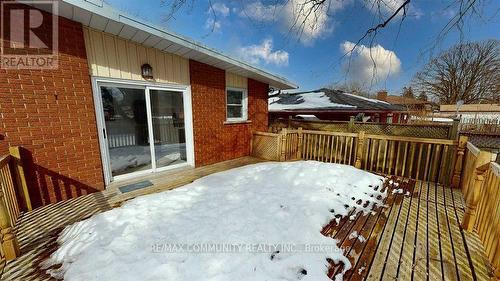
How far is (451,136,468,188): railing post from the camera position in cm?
401

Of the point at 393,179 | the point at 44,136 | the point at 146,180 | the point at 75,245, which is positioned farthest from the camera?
the point at 393,179

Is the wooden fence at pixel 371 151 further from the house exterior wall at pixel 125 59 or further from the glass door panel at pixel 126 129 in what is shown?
the glass door panel at pixel 126 129

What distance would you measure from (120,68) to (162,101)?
106cm

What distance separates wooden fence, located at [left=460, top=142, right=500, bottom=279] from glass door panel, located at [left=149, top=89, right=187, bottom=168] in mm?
5251

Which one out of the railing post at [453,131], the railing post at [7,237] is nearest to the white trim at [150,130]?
the railing post at [7,237]

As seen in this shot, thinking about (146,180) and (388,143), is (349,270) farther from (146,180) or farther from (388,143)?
(388,143)

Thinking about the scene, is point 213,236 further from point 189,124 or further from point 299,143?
point 299,143

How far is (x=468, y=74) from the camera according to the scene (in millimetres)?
23078

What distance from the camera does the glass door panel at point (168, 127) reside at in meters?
4.61

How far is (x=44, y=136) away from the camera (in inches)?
123

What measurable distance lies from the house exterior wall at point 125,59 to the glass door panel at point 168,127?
1.33ft

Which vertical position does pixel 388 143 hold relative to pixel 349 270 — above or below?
above

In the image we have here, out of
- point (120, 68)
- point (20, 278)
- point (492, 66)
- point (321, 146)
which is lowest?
point (20, 278)

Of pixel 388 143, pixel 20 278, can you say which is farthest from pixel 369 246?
pixel 388 143
